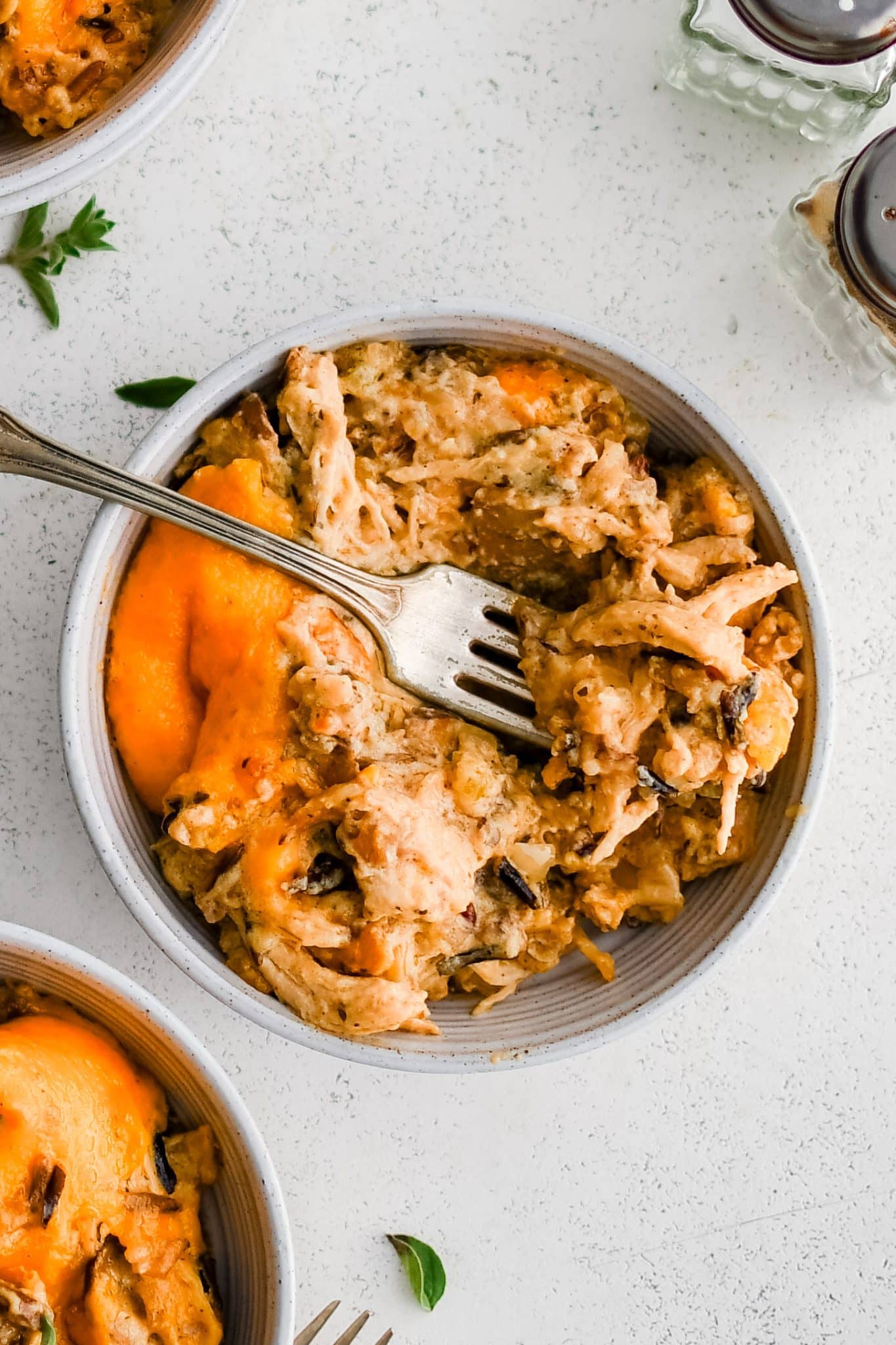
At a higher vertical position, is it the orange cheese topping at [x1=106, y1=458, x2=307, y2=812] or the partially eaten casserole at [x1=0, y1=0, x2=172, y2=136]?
the partially eaten casserole at [x1=0, y1=0, x2=172, y2=136]

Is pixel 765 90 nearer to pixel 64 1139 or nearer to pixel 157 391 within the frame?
pixel 157 391

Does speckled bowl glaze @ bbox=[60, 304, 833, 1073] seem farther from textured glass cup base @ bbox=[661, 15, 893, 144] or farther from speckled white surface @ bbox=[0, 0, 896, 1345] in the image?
textured glass cup base @ bbox=[661, 15, 893, 144]

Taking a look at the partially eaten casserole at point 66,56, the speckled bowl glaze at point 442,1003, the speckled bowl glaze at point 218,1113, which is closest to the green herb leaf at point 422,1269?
the speckled bowl glaze at point 218,1113

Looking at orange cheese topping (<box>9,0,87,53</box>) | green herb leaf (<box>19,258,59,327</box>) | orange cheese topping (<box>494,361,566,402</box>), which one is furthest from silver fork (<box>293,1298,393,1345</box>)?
orange cheese topping (<box>9,0,87,53</box>)

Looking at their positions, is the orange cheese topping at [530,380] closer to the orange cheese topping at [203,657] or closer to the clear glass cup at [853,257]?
the orange cheese topping at [203,657]

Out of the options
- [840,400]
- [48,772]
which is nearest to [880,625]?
[840,400]

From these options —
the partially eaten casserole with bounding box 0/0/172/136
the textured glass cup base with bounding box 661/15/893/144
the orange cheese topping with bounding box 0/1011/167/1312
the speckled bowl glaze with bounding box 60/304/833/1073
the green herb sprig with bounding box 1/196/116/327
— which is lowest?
the orange cheese topping with bounding box 0/1011/167/1312
